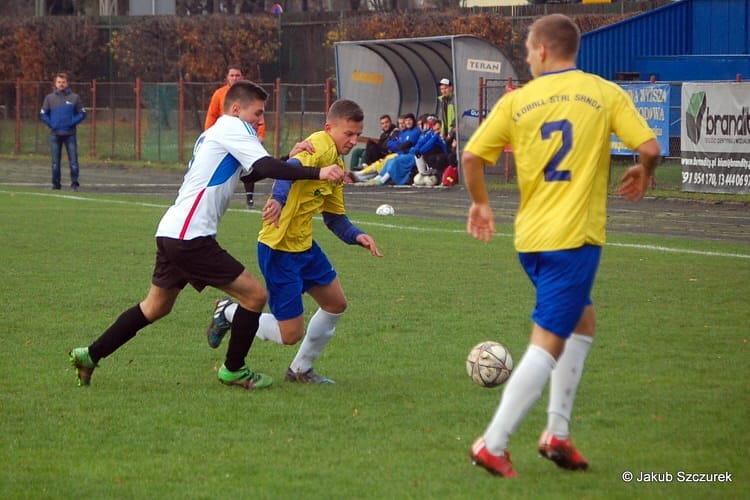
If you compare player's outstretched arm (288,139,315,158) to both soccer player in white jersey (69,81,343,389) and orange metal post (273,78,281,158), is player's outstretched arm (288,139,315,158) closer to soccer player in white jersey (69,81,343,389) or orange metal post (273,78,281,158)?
soccer player in white jersey (69,81,343,389)

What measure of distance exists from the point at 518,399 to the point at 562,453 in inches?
15.5

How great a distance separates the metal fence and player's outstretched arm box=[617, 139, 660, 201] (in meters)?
23.5

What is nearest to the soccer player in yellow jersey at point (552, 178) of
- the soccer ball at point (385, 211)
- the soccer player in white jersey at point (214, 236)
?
the soccer player in white jersey at point (214, 236)

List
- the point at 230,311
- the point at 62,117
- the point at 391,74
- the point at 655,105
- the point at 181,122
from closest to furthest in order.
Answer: the point at 230,311 → the point at 655,105 → the point at 62,117 → the point at 391,74 → the point at 181,122

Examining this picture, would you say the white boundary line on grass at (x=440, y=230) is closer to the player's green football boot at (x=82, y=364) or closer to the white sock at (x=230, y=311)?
the white sock at (x=230, y=311)

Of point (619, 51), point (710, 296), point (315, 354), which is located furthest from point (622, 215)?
point (315, 354)

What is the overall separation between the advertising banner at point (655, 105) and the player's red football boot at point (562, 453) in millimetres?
17181

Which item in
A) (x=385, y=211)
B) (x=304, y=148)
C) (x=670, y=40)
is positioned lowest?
(x=385, y=211)

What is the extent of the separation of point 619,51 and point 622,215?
34.3ft

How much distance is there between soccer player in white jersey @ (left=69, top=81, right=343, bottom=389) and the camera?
684 cm

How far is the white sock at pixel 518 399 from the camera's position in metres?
5.11

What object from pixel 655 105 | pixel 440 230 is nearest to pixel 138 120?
pixel 655 105

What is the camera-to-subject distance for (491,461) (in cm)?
516

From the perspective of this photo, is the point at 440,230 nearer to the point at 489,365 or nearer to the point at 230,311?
the point at 230,311
